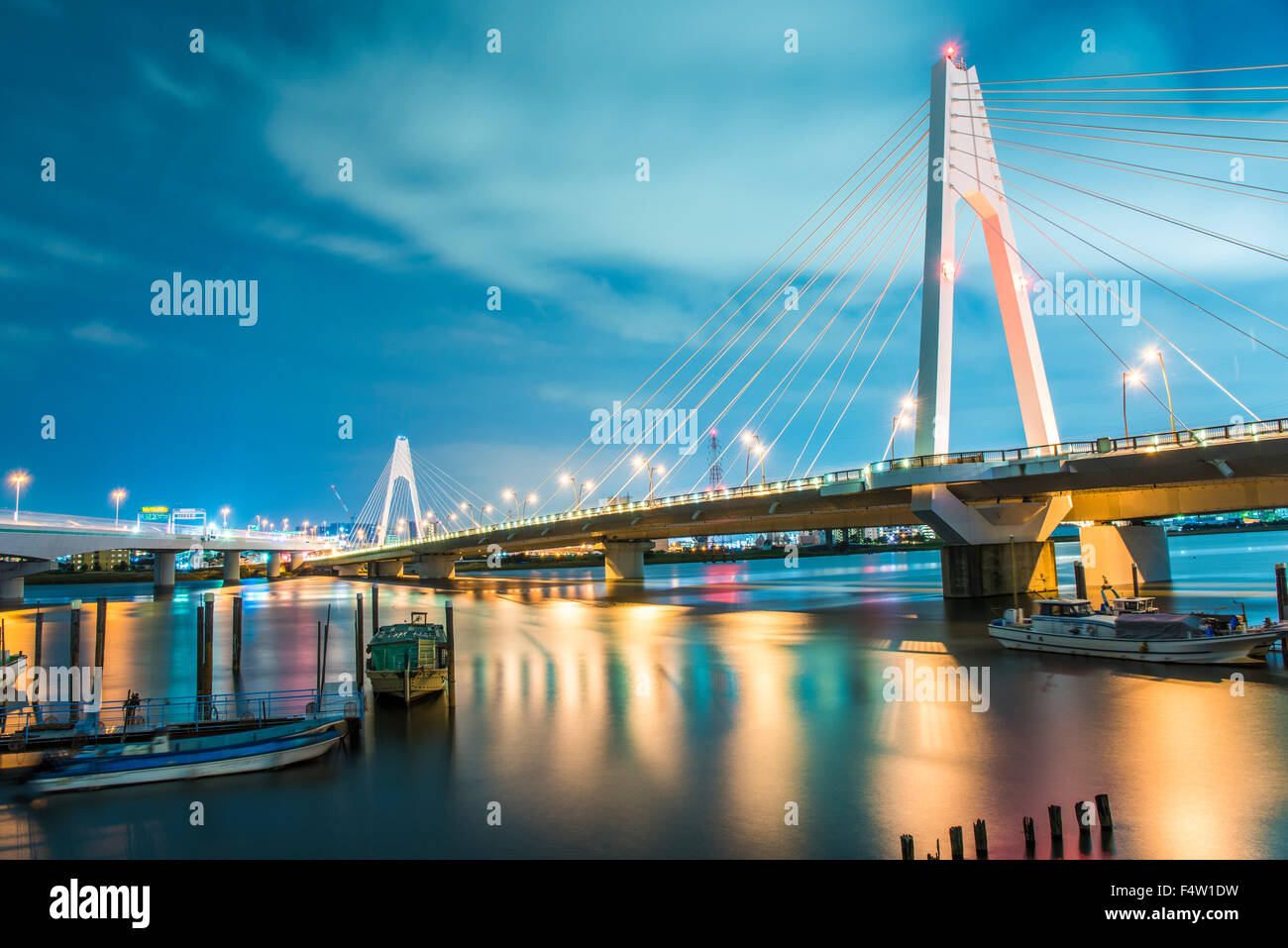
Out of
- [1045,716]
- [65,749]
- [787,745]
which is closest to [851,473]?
[1045,716]

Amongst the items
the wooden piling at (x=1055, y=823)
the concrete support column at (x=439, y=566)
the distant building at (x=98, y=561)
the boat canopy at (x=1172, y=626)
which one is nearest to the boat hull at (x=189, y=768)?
the wooden piling at (x=1055, y=823)

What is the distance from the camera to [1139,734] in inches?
687

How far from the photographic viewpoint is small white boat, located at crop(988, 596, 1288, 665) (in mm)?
24828

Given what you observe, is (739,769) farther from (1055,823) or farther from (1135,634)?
(1135,634)

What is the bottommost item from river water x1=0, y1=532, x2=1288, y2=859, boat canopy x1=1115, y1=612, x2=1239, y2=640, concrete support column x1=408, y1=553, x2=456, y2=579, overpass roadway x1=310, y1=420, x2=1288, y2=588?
river water x1=0, y1=532, x2=1288, y2=859

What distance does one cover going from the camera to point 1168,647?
25.3 meters

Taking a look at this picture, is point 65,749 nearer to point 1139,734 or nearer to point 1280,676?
point 1139,734

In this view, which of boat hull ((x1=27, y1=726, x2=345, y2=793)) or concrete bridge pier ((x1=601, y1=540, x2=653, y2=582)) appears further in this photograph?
concrete bridge pier ((x1=601, y1=540, x2=653, y2=582))

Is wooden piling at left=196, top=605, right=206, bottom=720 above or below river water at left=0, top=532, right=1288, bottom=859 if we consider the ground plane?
above

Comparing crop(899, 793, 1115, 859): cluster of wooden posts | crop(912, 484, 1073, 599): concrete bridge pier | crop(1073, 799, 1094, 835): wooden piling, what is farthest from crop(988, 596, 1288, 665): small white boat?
crop(1073, 799, 1094, 835): wooden piling

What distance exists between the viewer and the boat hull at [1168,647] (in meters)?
24.7

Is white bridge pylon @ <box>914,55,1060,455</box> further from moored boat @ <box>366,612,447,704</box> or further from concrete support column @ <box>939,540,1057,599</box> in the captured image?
moored boat @ <box>366,612,447,704</box>

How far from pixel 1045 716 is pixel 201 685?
75.4 feet

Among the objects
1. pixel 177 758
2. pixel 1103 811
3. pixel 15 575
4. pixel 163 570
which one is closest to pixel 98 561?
pixel 163 570
